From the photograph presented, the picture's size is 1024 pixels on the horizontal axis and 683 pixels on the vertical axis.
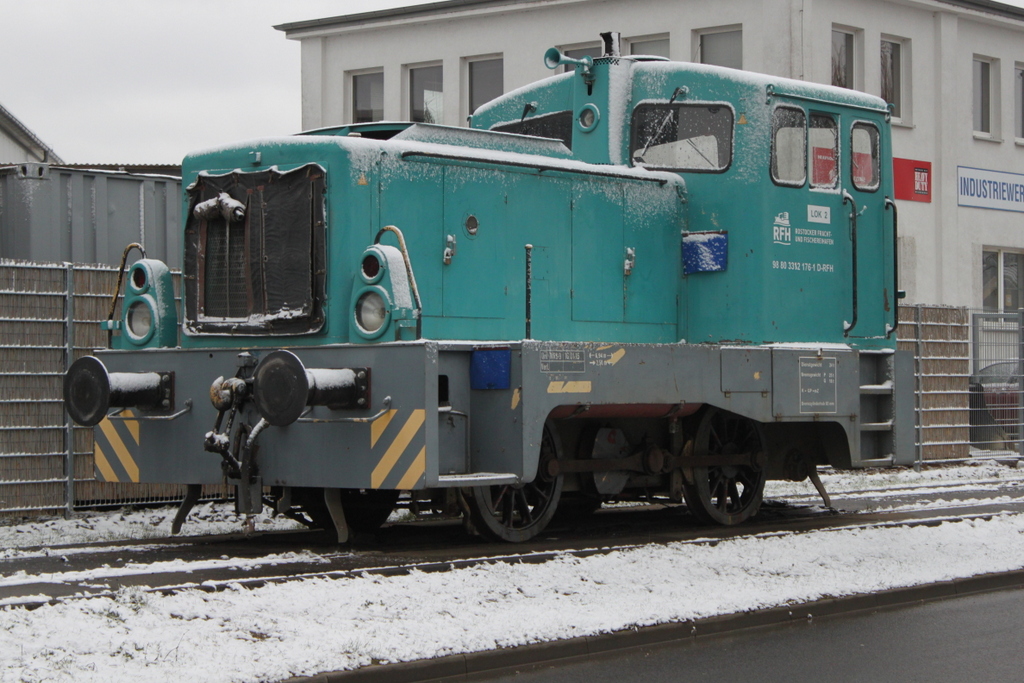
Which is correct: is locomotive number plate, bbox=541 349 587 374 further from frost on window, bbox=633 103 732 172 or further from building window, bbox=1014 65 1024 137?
building window, bbox=1014 65 1024 137

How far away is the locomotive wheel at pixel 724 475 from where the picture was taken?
9.78 metres

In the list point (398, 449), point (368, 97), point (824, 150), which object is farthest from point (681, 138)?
point (368, 97)

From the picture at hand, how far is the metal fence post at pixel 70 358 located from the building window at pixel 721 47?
519 inches

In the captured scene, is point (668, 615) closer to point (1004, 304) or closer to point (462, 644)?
point (462, 644)

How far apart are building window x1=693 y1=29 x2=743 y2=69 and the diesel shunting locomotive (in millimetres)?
11085

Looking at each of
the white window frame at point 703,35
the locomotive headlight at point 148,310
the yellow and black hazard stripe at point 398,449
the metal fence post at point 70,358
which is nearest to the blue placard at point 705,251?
the yellow and black hazard stripe at point 398,449

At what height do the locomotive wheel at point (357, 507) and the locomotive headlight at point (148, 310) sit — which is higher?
the locomotive headlight at point (148, 310)

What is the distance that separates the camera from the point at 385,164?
8250 millimetres

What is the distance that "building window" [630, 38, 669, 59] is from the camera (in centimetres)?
2194

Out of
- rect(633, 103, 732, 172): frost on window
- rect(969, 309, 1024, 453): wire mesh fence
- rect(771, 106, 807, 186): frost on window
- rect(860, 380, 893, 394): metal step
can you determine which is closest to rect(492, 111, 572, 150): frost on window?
rect(633, 103, 732, 172): frost on window

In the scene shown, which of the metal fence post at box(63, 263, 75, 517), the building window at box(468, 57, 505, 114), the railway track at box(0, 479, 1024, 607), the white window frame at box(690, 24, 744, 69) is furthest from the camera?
the building window at box(468, 57, 505, 114)

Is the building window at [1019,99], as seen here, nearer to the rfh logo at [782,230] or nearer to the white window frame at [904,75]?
the white window frame at [904,75]

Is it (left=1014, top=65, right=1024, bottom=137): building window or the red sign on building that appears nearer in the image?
the red sign on building

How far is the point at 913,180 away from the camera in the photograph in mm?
21672
